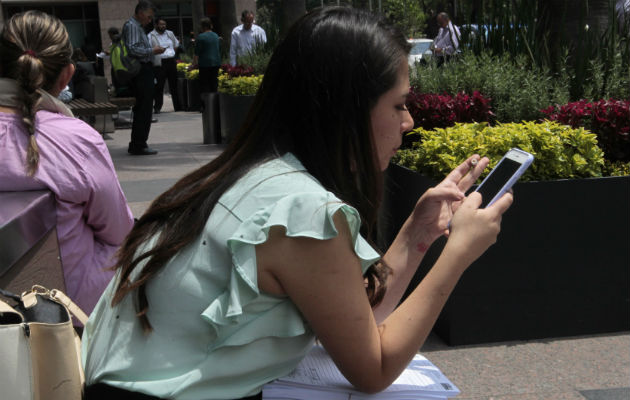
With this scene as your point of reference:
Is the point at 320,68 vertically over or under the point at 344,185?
over

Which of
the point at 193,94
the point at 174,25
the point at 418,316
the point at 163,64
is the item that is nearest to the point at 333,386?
the point at 418,316

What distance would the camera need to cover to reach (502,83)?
5648 millimetres

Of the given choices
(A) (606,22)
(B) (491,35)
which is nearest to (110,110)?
(B) (491,35)

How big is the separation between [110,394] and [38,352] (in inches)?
7.5

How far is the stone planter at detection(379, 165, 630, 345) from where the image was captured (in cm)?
387

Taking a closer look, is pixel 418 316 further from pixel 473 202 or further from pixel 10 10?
pixel 10 10

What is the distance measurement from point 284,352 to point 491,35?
217 inches

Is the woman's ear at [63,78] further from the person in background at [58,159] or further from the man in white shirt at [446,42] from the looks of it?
the man in white shirt at [446,42]

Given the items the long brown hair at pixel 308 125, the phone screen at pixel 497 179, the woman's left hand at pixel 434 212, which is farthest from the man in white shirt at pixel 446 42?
the long brown hair at pixel 308 125

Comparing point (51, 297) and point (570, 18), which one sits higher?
point (570, 18)

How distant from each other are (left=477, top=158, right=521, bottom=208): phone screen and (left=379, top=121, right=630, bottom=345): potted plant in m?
1.51

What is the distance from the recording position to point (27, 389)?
64.4 inches

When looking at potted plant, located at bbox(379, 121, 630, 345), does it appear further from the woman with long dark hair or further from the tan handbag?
the tan handbag

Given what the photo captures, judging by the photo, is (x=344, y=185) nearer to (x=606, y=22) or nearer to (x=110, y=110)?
(x=606, y=22)
